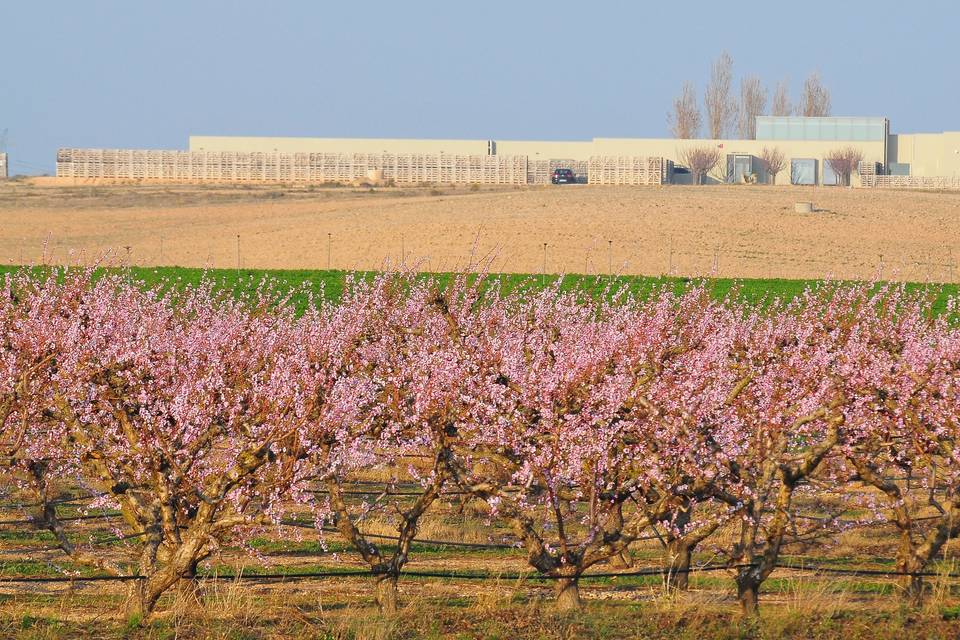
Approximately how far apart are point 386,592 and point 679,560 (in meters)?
2.72

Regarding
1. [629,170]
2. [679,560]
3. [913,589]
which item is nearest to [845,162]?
[629,170]

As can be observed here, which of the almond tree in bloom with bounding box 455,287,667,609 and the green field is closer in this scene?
the almond tree in bloom with bounding box 455,287,667,609

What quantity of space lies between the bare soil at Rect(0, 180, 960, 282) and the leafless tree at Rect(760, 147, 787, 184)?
17.4 metres

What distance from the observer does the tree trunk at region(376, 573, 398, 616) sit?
11.3m

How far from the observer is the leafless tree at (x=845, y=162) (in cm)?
9156

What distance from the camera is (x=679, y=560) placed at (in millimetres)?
12375

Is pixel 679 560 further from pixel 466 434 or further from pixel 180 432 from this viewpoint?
pixel 180 432

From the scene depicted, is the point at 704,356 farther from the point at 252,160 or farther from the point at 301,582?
the point at 252,160

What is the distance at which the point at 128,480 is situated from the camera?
12445 millimetres

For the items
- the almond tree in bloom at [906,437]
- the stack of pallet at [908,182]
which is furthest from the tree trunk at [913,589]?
the stack of pallet at [908,182]

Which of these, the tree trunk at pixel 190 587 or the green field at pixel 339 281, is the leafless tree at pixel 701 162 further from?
the tree trunk at pixel 190 587

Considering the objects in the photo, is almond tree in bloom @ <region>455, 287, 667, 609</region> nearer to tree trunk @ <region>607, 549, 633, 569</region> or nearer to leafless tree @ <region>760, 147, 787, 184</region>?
tree trunk @ <region>607, 549, 633, 569</region>

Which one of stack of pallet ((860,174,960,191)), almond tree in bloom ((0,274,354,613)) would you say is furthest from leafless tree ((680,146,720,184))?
almond tree in bloom ((0,274,354,613))

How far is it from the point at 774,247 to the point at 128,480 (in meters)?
43.3
